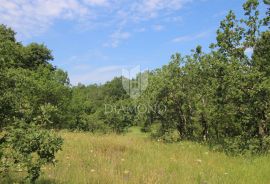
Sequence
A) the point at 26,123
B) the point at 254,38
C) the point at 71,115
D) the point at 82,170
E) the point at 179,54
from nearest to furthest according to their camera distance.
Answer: the point at 26,123
the point at 82,170
the point at 254,38
the point at 179,54
the point at 71,115

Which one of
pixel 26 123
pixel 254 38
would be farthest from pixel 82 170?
pixel 254 38

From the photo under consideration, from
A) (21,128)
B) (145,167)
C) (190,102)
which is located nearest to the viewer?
(21,128)

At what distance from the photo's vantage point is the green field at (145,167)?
7.47 meters

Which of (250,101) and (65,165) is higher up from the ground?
(250,101)

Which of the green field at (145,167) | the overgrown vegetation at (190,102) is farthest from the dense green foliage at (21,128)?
the green field at (145,167)

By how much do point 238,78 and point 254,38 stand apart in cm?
205

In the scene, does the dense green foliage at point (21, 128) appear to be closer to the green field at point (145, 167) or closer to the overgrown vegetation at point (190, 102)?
the overgrown vegetation at point (190, 102)

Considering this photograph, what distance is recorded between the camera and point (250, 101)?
11758mm

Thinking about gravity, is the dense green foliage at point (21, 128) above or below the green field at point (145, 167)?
above

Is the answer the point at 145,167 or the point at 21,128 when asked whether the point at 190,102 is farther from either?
the point at 21,128

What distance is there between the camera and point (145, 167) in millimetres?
8852

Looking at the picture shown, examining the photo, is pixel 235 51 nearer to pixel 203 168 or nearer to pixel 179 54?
pixel 203 168

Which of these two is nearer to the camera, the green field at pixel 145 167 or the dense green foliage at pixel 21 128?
the dense green foliage at pixel 21 128

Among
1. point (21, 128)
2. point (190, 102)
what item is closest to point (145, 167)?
point (21, 128)
